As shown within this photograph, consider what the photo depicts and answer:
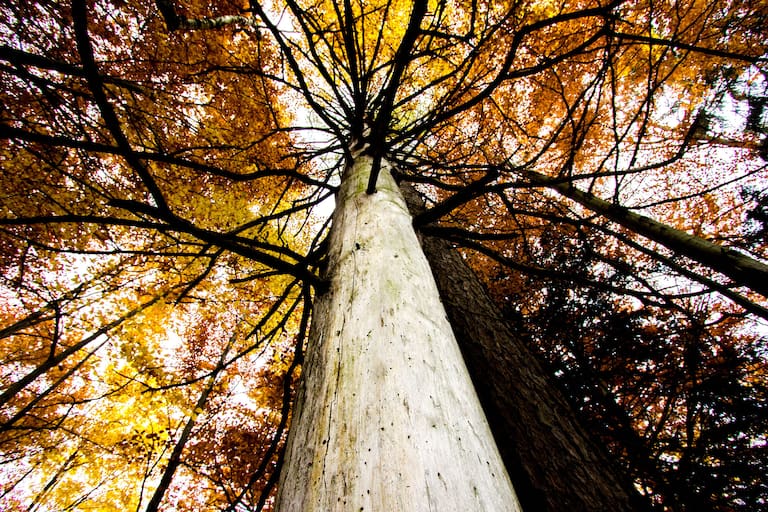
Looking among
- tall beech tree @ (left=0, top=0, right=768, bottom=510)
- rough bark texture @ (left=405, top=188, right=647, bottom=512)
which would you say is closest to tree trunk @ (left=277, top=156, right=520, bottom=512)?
tall beech tree @ (left=0, top=0, right=768, bottom=510)

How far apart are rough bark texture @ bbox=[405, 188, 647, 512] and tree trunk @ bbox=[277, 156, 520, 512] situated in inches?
27.9

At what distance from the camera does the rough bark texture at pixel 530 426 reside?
1.06 metres

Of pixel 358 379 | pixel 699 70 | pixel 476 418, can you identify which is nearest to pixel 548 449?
pixel 476 418

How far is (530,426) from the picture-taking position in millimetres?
1280

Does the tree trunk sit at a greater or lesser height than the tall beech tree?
lesser

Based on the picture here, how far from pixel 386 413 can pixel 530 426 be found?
1.05 meters

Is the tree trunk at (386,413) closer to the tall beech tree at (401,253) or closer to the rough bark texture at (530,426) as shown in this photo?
the tall beech tree at (401,253)

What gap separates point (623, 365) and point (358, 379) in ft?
14.8

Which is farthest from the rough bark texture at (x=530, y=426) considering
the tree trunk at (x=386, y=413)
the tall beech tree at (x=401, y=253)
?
the tree trunk at (x=386, y=413)

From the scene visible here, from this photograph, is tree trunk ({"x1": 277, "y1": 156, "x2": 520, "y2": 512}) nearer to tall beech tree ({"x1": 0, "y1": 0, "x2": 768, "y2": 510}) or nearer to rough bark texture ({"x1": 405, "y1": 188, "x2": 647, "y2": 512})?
tall beech tree ({"x1": 0, "y1": 0, "x2": 768, "y2": 510})

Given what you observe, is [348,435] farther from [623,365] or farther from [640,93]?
[640,93]

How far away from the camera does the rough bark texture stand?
106 centimetres

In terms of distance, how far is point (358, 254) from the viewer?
3.53 ft

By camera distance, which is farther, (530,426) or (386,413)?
(530,426)
